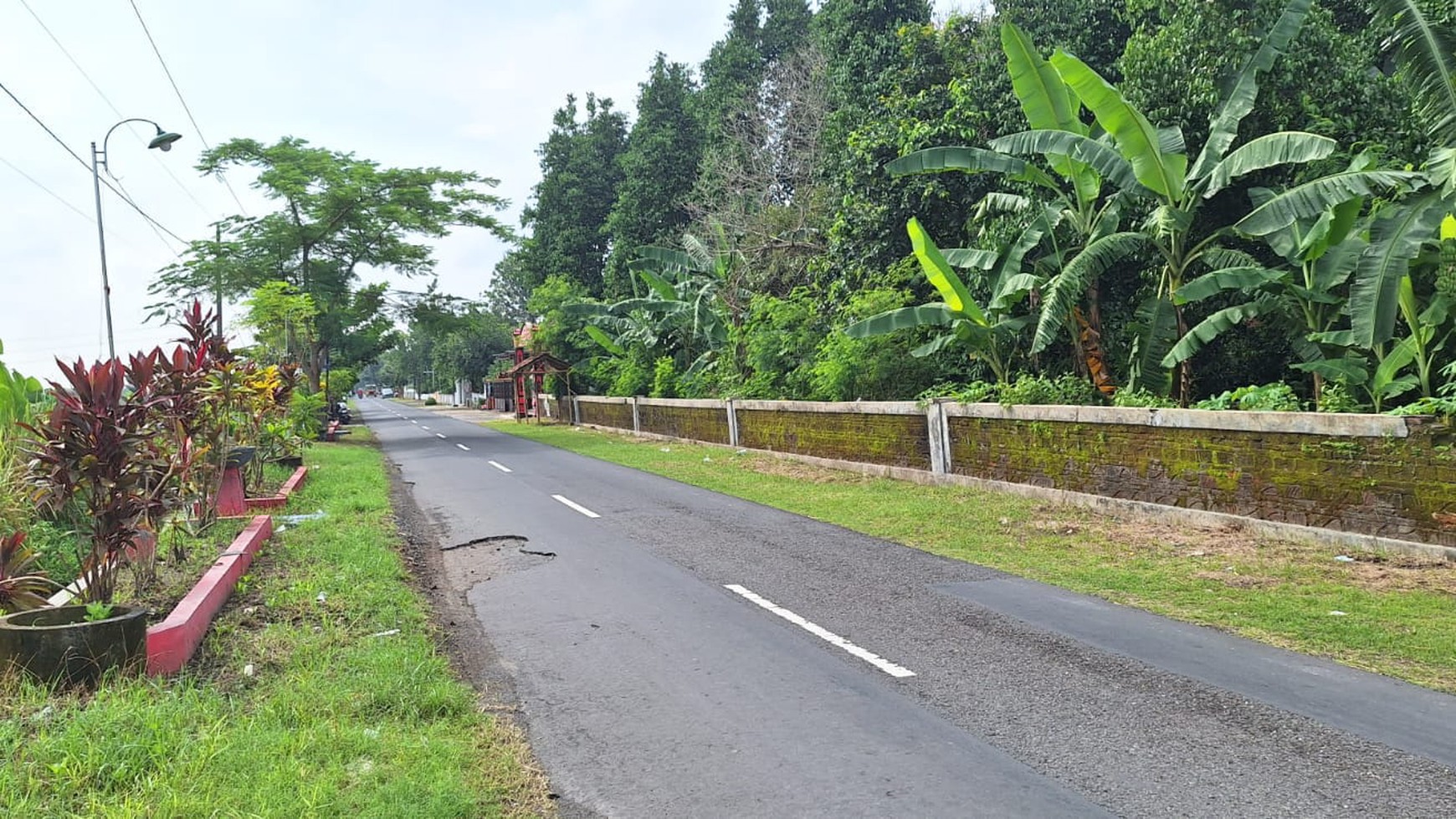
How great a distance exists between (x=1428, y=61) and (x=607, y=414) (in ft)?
86.8

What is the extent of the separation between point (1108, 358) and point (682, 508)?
7550 millimetres

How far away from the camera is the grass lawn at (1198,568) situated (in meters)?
5.69

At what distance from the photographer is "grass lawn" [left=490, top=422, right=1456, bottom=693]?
5691mm

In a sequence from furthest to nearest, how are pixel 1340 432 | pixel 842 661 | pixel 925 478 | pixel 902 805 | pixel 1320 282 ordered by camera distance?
pixel 925 478, pixel 1320 282, pixel 1340 432, pixel 842 661, pixel 902 805

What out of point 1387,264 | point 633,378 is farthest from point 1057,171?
point 633,378

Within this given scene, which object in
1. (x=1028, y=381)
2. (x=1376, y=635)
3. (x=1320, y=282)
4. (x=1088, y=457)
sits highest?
(x=1320, y=282)

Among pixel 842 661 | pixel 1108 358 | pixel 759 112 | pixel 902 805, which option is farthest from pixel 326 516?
pixel 759 112

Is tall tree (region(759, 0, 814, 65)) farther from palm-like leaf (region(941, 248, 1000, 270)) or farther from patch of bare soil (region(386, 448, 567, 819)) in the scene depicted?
patch of bare soil (region(386, 448, 567, 819))

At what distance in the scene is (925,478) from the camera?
45.2 ft

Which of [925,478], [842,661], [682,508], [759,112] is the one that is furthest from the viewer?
[759,112]

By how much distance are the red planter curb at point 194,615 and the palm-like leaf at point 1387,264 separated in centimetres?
1013

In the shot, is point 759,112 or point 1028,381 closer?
point 1028,381

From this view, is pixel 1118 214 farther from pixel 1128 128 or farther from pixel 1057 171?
pixel 1128 128

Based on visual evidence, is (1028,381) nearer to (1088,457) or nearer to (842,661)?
(1088,457)
